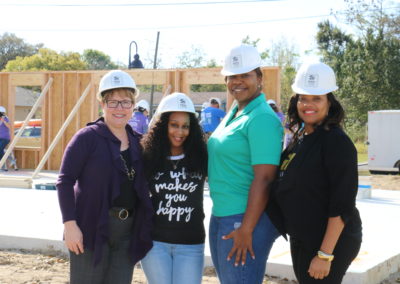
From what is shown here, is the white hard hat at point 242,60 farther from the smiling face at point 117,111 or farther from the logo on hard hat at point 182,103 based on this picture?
the smiling face at point 117,111

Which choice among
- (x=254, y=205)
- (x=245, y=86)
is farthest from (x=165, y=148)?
(x=254, y=205)

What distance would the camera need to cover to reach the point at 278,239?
5957 mm

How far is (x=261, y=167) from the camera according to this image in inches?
108

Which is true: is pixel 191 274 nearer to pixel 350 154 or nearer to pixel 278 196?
pixel 278 196

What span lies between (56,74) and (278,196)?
14143 millimetres

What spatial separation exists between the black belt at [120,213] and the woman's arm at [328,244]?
1.09 m

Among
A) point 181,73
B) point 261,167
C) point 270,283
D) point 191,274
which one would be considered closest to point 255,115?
point 261,167

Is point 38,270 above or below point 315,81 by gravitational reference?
below

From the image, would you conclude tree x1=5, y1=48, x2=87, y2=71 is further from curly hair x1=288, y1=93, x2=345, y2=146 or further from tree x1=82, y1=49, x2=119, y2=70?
curly hair x1=288, y1=93, x2=345, y2=146

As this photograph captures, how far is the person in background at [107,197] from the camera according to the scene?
2.95 m

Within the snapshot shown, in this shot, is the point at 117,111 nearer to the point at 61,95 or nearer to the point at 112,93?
the point at 112,93

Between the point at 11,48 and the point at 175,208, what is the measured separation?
66176 mm

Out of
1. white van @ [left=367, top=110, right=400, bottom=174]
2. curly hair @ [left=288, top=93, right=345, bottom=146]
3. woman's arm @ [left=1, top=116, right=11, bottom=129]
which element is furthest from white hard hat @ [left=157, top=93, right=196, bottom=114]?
white van @ [left=367, top=110, right=400, bottom=174]

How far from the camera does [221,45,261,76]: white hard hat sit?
9.60ft
